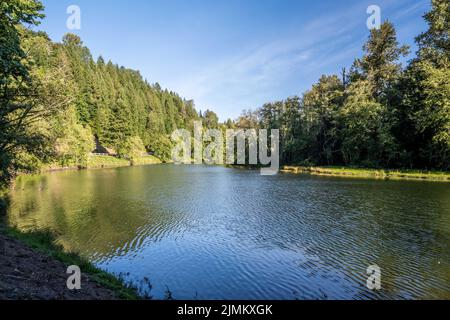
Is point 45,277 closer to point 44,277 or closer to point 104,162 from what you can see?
point 44,277

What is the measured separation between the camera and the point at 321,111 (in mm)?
71250

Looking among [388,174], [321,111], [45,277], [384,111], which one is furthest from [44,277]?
[321,111]

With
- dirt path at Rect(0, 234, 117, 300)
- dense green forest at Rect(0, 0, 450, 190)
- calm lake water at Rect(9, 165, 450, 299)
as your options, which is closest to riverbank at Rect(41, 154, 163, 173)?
dense green forest at Rect(0, 0, 450, 190)

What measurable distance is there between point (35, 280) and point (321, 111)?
234ft

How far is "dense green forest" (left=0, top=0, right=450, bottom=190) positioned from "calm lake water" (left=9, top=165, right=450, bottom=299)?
19.5 feet

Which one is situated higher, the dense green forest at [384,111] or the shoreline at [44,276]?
the dense green forest at [384,111]

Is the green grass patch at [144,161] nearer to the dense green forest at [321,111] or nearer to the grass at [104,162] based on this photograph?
the dense green forest at [321,111]

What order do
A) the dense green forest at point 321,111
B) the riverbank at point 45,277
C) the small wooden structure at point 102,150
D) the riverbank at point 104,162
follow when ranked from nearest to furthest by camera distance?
1. the riverbank at point 45,277
2. the dense green forest at point 321,111
3. the riverbank at point 104,162
4. the small wooden structure at point 102,150

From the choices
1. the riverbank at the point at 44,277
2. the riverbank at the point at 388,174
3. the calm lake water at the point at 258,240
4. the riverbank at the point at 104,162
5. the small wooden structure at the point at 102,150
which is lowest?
the calm lake water at the point at 258,240

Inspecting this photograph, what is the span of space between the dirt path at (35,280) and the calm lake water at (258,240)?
222cm

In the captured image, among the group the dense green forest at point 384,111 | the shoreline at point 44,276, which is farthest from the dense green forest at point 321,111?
the shoreline at point 44,276

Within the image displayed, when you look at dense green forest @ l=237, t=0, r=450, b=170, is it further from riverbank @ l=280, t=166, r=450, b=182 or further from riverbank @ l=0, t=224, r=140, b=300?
riverbank @ l=0, t=224, r=140, b=300

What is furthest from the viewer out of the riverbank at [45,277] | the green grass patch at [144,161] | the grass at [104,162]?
the green grass patch at [144,161]

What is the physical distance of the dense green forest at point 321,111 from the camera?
1981 centimetres
